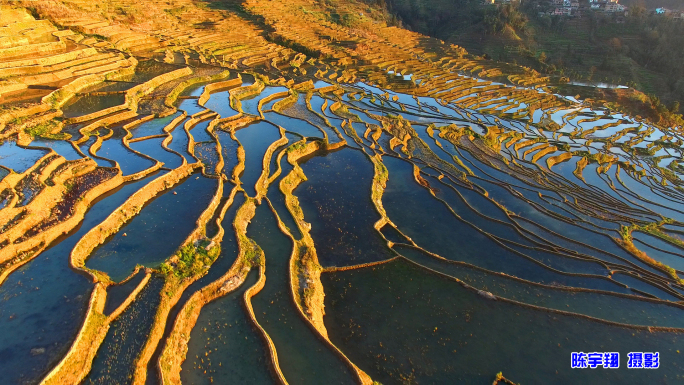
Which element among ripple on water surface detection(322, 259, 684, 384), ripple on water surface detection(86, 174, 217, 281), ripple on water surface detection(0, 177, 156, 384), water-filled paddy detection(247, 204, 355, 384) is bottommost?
ripple on water surface detection(322, 259, 684, 384)

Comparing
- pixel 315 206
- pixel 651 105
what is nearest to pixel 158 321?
pixel 315 206

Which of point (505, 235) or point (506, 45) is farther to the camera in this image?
point (506, 45)

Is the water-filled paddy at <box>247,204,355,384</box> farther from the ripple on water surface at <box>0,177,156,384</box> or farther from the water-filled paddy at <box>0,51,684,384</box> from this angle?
the ripple on water surface at <box>0,177,156,384</box>

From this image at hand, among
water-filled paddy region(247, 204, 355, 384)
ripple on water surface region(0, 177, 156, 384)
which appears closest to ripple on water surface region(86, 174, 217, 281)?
ripple on water surface region(0, 177, 156, 384)

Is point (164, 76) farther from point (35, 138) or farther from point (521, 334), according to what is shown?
point (521, 334)

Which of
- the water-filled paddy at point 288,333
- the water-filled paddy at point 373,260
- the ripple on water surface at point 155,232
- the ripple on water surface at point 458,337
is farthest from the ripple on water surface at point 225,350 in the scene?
the ripple on water surface at point 155,232

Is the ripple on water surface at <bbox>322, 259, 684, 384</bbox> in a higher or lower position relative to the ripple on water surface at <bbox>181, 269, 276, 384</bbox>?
lower

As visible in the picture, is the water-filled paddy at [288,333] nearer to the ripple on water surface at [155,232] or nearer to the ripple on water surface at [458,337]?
the ripple on water surface at [458,337]

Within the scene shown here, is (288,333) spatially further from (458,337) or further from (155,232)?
(155,232)

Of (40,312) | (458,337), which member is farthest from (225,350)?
(458,337)
